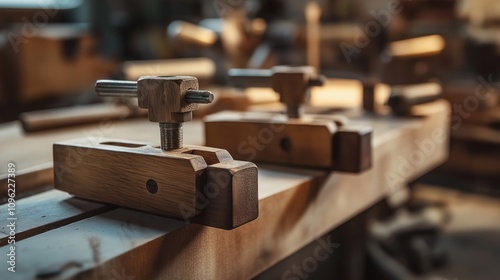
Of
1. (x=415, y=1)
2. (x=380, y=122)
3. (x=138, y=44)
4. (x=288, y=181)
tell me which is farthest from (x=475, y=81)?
(x=138, y=44)

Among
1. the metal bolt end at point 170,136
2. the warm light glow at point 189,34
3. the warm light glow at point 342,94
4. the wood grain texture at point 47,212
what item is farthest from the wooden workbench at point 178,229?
the warm light glow at point 342,94

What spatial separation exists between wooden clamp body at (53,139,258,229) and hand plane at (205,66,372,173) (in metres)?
0.38

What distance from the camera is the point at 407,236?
3141 millimetres

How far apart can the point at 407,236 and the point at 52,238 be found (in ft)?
9.03

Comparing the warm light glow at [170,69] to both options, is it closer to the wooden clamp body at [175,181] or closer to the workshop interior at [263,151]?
the workshop interior at [263,151]

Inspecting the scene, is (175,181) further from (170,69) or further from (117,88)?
(170,69)

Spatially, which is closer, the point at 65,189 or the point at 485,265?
the point at 65,189

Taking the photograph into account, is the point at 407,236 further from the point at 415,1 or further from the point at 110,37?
the point at 110,37

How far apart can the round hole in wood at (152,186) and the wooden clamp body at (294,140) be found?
43 cm

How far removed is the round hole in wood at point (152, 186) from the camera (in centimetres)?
81

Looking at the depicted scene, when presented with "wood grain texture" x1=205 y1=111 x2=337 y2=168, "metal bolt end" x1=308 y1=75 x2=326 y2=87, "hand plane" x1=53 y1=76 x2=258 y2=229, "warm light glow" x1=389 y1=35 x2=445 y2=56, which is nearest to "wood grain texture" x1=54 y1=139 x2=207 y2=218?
"hand plane" x1=53 y1=76 x2=258 y2=229

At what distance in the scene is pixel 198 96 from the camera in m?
0.80

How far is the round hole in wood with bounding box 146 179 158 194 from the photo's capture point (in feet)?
2.65

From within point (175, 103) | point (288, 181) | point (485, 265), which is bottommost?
point (485, 265)
